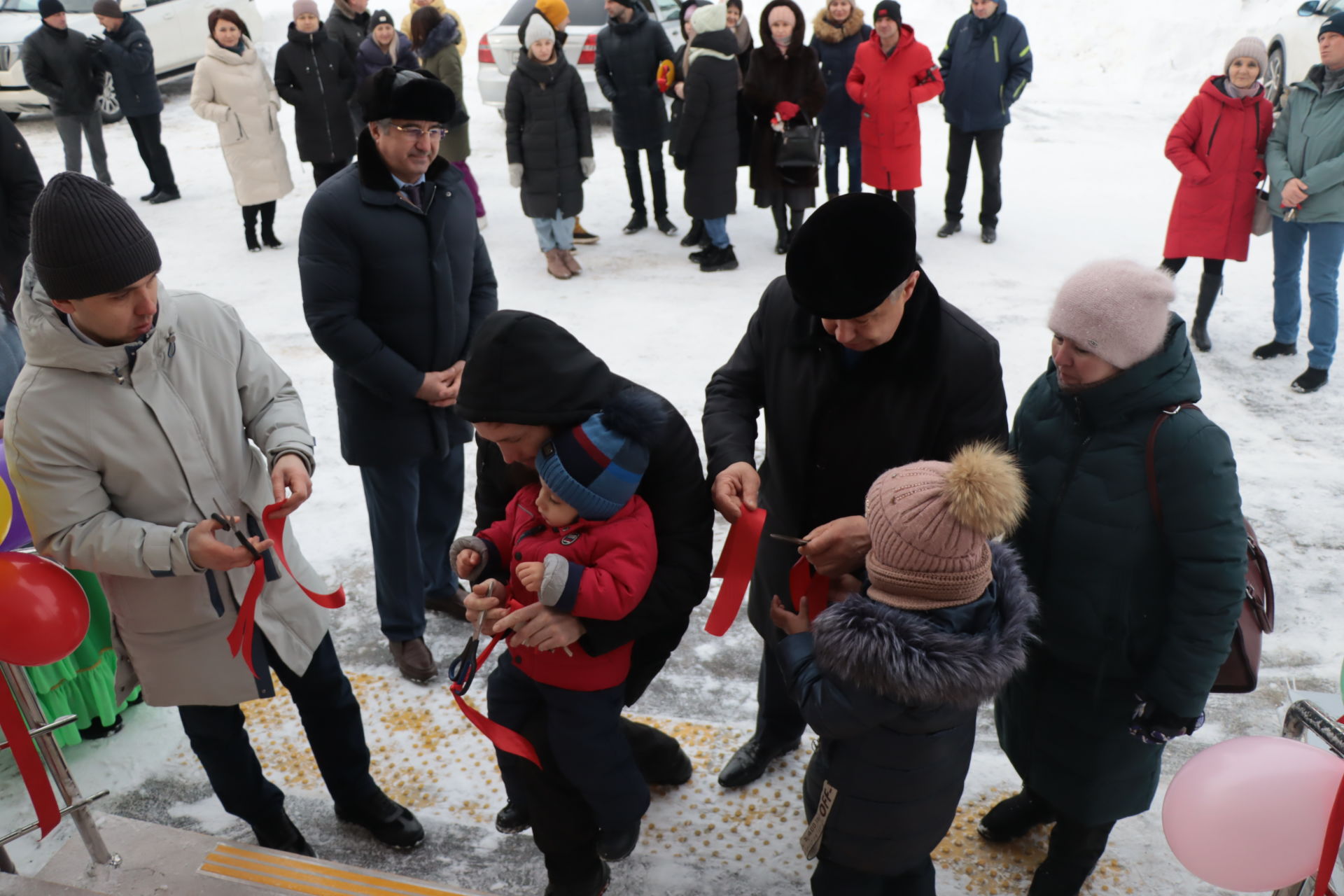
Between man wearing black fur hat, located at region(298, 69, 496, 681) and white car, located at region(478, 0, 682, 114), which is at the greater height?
white car, located at region(478, 0, 682, 114)

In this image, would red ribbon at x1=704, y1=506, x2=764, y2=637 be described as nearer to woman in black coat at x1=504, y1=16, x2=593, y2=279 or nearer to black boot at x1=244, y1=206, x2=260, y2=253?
woman in black coat at x1=504, y1=16, x2=593, y2=279

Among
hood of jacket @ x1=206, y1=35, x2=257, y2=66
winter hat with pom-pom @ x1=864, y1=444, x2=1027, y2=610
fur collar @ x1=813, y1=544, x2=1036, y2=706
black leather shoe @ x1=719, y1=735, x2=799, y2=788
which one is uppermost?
hood of jacket @ x1=206, y1=35, x2=257, y2=66

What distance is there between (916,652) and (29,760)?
6.69 feet

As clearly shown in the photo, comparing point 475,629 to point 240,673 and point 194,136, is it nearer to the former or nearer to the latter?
point 240,673

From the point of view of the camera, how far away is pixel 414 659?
12.5 ft

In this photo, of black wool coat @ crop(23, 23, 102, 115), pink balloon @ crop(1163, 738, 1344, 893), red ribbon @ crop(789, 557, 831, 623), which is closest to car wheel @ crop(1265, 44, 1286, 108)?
red ribbon @ crop(789, 557, 831, 623)

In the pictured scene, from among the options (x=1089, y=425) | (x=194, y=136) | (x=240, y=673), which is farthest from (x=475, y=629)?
(x=194, y=136)

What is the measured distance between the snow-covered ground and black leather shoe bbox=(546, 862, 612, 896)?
178mm

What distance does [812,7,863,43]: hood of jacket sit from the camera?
8289 millimetres

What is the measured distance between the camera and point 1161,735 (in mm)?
2367

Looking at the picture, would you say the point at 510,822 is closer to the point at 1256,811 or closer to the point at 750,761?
the point at 750,761

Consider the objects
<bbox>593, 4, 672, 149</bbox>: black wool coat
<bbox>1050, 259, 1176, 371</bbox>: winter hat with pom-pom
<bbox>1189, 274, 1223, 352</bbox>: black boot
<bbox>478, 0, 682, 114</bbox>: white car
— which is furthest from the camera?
<bbox>478, 0, 682, 114</bbox>: white car

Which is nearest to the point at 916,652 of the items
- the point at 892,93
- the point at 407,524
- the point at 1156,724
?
the point at 1156,724

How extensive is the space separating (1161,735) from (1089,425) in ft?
2.41
